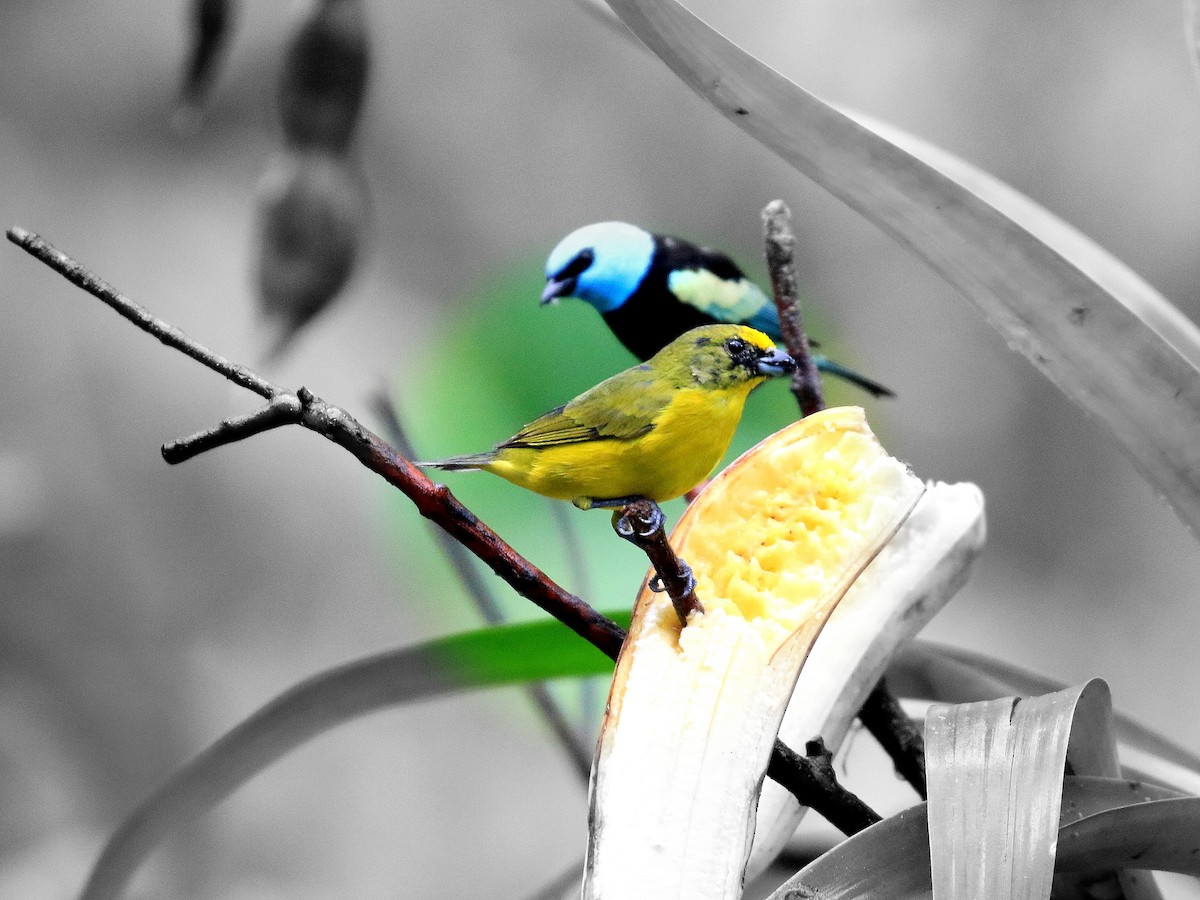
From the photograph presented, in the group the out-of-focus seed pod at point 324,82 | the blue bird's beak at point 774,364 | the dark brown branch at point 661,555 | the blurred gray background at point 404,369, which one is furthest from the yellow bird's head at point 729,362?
the out-of-focus seed pod at point 324,82

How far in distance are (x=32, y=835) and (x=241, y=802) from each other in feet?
0.44

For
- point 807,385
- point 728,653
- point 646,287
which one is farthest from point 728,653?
point 646,287

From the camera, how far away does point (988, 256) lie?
412 mm

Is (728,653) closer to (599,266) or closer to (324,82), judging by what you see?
(599,266)

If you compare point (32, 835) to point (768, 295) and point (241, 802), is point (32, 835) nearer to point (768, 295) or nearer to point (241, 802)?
point (241, 802)

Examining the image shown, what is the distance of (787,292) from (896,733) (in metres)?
0.25

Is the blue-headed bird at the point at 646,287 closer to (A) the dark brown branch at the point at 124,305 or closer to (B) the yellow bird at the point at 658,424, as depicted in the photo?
(B) the yellow bird at the point at 658,424

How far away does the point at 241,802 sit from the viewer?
2.24 ft

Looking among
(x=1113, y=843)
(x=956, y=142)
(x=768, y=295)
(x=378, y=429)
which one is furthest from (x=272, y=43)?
(x=1113, y=843)

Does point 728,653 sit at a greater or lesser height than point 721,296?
lesser

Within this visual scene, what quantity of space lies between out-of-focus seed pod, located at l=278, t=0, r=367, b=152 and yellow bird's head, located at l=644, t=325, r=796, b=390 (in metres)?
0.38

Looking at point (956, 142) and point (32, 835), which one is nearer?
point (32, 835)

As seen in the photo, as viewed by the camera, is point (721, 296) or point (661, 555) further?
point (721, 296)

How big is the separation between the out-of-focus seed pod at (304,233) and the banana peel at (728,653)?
416 millimetres
